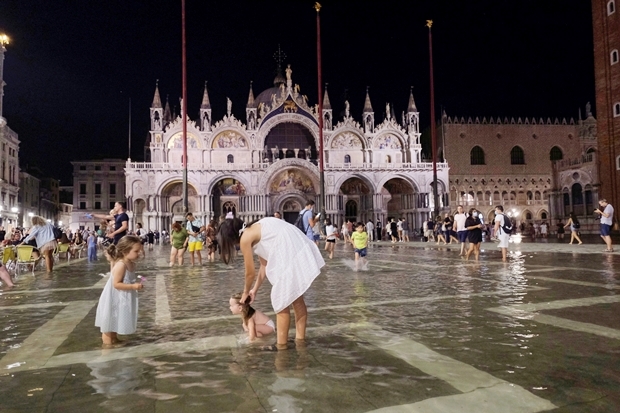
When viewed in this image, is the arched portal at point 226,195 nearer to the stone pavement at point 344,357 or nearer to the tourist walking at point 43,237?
the tourist walking at point 43,237

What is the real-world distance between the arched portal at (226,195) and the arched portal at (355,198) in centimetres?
1085

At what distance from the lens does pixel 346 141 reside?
1970 inches

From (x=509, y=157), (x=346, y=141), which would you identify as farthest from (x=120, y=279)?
(x=509, y=157)

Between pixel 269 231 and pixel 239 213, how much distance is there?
43.8 m

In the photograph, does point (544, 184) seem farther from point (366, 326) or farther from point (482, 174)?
point (366, 326)

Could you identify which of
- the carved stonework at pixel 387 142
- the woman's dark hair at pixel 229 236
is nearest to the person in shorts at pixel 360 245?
the woman's dark hair at pixel 229 236

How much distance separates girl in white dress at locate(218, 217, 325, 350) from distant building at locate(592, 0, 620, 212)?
110 ft

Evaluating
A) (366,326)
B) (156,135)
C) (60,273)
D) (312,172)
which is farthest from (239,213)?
(366,326)

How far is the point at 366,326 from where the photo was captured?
16.7 ft

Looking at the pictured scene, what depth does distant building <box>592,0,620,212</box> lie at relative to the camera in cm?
3123

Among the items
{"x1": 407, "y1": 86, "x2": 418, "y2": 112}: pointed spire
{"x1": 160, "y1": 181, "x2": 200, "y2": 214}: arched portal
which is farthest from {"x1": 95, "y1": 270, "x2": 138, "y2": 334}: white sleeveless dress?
{"x1": 407, "y1": 86, "x2": 418, "y2": 112}: pointed spire

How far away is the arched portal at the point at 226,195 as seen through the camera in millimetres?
49062

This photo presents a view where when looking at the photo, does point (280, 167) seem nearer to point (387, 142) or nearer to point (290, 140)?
point (290, 140)

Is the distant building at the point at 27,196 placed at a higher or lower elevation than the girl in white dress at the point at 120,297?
higher
